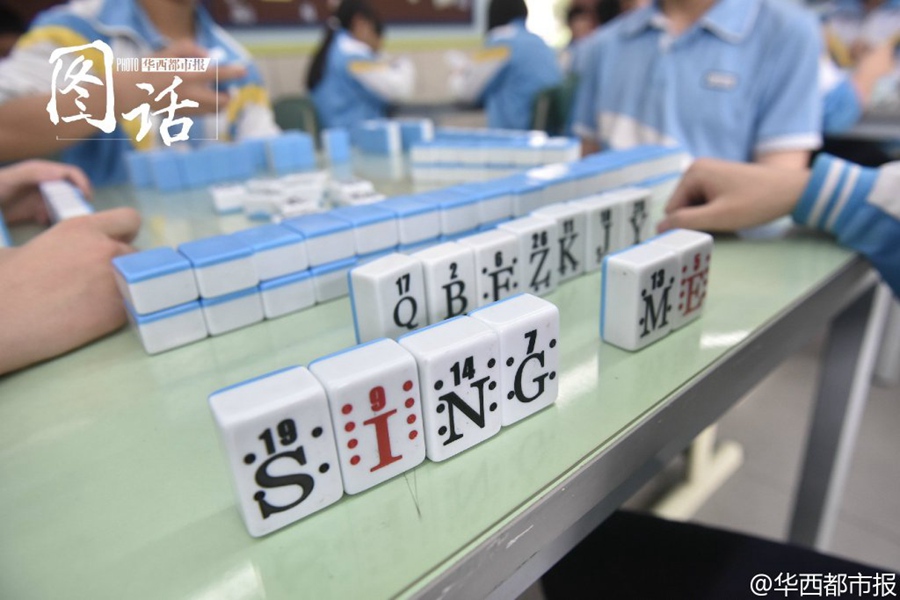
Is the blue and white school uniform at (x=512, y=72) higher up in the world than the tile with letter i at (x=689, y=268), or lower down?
higher up

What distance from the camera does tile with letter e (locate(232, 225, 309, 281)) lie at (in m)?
0.59

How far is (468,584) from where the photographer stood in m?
0.31

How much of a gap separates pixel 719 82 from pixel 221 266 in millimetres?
1233

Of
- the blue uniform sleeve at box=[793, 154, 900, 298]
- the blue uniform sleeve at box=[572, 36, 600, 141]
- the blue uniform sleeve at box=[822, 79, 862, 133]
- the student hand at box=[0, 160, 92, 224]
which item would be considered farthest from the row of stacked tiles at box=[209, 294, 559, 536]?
the blue uniform sleeve at box=[822, 79, 862, 133]

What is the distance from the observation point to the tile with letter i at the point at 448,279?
500mm

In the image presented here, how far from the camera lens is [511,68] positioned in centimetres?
282

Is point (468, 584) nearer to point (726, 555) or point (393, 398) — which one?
point (393, 398)

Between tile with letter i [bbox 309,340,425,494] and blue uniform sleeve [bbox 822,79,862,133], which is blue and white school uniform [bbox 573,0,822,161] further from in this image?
tile with letter i [bbox 309,340,425,494]

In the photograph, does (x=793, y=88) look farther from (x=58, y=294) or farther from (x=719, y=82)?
(x=58, y=294)

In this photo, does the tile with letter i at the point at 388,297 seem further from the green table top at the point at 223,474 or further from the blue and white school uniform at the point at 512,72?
the blue and white school uniform at the point at 512,72

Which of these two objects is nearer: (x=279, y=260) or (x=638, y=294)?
(x=638, y=294)

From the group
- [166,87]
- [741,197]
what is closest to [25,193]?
[166,87]

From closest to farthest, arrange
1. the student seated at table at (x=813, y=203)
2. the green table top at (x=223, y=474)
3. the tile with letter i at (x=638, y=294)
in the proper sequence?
the green table top at (x=223, y=474) < the tile with letter i at (x=638, y=294) < the student seated at table at (x=813, y=203)

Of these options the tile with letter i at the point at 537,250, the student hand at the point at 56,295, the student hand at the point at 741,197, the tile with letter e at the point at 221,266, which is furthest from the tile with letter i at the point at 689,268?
the student hand at the point at 56,295
